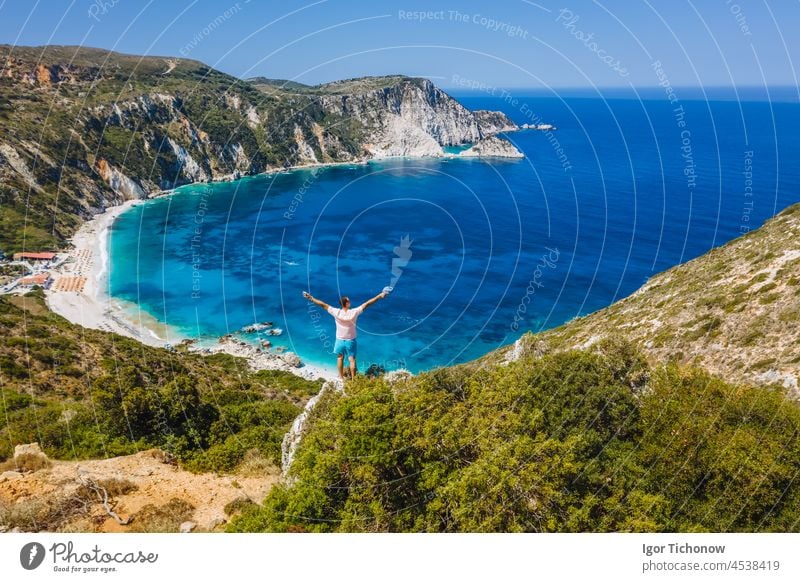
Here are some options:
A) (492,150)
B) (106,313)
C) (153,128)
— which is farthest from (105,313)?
(492,150)

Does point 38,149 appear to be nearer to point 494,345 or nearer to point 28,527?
point 494,345

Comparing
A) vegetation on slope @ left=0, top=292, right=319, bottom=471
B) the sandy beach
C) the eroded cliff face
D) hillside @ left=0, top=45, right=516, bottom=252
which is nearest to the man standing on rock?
vegetation on slope @ left=0, top=292, right=319, bottom=471

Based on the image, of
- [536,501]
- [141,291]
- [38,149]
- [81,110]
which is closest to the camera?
[536,501]

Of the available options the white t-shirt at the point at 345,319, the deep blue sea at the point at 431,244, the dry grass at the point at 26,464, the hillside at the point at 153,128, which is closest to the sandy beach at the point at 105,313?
the deep blue sea at the point at 431,244

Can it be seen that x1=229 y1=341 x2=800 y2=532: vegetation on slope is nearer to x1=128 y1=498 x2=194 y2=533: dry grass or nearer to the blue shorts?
the blue shorts

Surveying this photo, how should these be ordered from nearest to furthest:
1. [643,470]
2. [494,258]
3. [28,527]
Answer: [28,527] → [643,470] → [494,258]

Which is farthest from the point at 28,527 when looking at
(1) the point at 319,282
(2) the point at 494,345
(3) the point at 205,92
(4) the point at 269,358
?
(3) the point at 205,92

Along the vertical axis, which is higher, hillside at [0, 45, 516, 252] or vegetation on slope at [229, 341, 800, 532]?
hillside at [0, 45, 516, 252]
